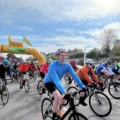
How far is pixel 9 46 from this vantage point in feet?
58.3

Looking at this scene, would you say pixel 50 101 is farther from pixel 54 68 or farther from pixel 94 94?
pixel 94 94

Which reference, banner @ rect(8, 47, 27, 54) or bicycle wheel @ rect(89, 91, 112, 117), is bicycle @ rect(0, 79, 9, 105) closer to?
bicycle wheel @ rect(89, 91, 112, 117)

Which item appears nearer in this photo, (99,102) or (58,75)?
(58,75)

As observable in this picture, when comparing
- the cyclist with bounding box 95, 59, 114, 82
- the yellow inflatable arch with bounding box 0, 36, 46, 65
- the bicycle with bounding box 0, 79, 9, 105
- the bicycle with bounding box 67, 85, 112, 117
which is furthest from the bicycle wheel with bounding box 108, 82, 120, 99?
the yellow inflatable arch with bounding box 0, 36, 46, 65

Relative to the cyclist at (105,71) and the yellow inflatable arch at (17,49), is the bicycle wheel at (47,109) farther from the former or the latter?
the yellow inflatable arch at (17,49)

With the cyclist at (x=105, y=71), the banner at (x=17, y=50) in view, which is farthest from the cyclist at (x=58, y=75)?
the banner at (x=17, y=50)

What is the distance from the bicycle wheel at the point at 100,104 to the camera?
572 centimetres


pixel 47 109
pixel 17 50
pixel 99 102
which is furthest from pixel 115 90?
pixel 17 50

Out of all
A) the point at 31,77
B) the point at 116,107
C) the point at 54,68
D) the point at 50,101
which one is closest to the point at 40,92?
the point at 116,107

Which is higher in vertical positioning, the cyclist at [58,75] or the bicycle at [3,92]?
the cyclist at [58,75]

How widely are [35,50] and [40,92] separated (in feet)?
34.3

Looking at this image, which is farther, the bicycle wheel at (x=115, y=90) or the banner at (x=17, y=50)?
the banner at (x=17, y=50)

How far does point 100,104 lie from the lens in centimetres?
595

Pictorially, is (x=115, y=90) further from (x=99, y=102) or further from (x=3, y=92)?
(x=3, y=92)
